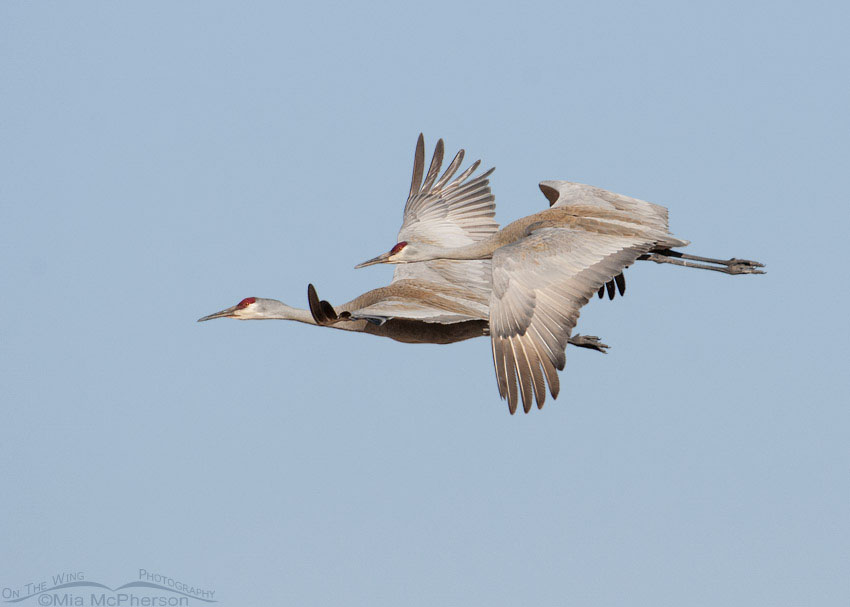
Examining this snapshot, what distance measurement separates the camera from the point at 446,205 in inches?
677

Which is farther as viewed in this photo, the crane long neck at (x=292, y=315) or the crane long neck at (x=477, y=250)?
the crane long neck at (x=292, y=315)

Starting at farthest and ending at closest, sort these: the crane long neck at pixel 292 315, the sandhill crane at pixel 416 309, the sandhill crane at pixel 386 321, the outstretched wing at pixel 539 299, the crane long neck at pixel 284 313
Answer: the crane long neck at pixel 284 313, the crane long neck at pixel 292 315, the sandhill crane at pixel 386 321, the sandhill crane at pixel 416 309, the outstretched wing at pixel 539 299

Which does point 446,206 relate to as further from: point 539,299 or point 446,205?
point 539,299

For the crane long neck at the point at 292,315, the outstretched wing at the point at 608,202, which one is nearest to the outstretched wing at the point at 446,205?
the outstretched wing at the point at 608,202

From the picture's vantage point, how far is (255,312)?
Answer: 14.4 metres

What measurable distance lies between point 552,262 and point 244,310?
12.0ft

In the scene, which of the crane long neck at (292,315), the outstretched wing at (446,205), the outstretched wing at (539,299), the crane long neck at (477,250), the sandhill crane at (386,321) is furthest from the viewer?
the outstretched wing at (446,205)

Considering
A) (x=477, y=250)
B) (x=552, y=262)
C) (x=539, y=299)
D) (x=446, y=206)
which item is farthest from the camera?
(x=446, y=206)

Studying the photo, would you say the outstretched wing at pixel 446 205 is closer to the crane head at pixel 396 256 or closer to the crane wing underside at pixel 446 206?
the crane wing underside at pixel 446 206

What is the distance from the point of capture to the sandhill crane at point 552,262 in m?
11.8

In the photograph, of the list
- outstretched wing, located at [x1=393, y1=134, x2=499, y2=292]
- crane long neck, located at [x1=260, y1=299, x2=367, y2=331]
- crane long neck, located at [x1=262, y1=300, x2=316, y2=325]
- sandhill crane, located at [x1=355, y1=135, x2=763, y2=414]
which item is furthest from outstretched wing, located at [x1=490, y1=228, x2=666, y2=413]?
outstretched wing, located at [x1=393, y1=134, x2=499, y2=292]

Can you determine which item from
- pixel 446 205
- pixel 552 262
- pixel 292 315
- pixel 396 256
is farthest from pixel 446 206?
pixel 552 262

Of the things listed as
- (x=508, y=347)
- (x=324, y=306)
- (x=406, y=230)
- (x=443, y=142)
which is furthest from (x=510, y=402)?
(x=443, y=142)

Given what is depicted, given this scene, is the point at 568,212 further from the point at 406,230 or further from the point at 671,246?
the point at 406,230
